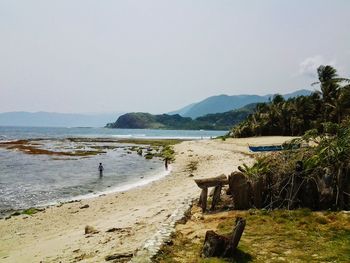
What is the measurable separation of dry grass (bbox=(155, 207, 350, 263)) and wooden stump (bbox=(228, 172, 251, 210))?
22.3 inches

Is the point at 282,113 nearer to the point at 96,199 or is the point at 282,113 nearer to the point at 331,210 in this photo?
the point at 96,199

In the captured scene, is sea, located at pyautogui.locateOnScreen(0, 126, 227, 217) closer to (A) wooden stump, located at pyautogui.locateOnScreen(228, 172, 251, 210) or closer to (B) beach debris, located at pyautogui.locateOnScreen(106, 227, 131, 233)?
(B) beach debris, located at pyautogui.locateOnScreen(106, 227, 131, 233)

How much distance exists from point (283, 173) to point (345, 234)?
3596mm

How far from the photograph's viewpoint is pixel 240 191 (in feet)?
48.9

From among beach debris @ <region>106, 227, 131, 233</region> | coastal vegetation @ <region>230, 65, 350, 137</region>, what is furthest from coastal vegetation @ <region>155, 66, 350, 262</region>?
coastal vegetation @ <region>230, 65, 350, 137</region>

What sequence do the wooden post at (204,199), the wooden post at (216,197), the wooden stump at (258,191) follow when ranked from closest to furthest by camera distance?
1. the wooden stump at (258,191)
2. the wooden post at (204,199)
3. the wooden post at (216,197)

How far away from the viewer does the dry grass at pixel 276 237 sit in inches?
395

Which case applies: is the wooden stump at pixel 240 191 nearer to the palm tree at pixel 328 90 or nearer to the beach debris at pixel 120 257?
the beach debris at pixel 120 257

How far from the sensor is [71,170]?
47781mm

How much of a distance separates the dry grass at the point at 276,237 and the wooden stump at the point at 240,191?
57 centimetres

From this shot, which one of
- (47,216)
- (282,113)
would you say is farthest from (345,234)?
(282,113)

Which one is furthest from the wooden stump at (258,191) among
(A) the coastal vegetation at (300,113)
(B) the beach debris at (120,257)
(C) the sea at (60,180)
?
(A) the coastal vegetation at (300,113)

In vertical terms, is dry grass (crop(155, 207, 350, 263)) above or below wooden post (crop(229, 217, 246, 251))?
below

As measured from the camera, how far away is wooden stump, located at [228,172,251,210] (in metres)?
14.8
